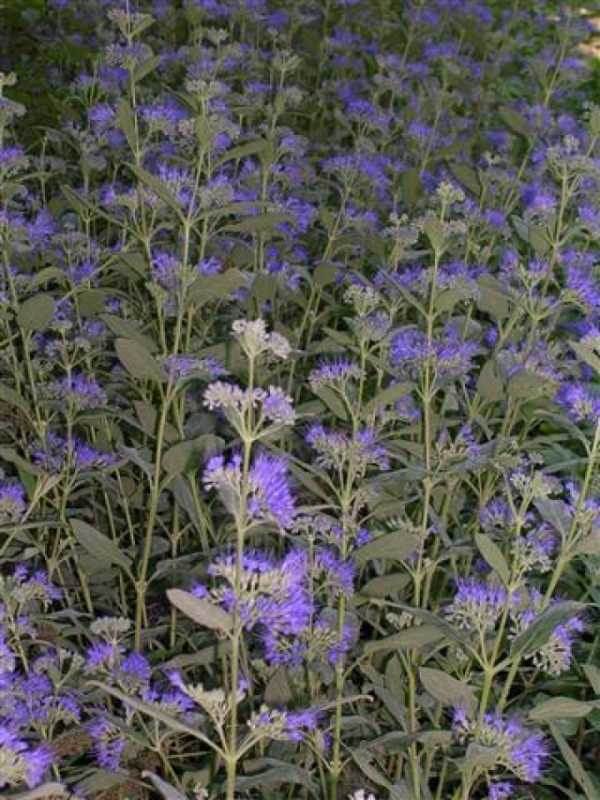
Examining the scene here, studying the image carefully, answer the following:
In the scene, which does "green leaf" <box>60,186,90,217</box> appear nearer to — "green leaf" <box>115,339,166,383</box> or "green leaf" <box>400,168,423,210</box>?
"green leaf" <box>115,339,166,383</box>

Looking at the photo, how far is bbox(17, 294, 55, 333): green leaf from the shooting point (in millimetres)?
2309

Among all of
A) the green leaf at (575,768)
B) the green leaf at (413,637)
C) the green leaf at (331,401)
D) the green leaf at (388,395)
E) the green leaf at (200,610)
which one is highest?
the green leaf at (200,610)

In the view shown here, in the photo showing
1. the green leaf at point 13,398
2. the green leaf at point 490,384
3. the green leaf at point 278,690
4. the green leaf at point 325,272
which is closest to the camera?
the green leaf at point 278,690

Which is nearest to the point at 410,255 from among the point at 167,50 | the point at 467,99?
the point at 167,50

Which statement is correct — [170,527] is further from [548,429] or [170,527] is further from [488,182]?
[488,182]

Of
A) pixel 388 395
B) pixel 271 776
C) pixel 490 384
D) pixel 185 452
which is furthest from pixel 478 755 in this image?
pixel 490 384

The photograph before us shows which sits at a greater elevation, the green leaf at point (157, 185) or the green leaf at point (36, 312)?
the green leaf at point (157, 185)

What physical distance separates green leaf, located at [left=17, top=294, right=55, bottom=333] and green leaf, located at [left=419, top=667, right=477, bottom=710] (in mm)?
1072

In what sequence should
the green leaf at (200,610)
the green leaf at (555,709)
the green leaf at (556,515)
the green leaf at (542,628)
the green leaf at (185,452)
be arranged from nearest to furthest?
the green leaf at (200,610), the green leaf at (542,628), the green leaf at (555,709), the green leaf at (556,515), the green leaf at (185,452)

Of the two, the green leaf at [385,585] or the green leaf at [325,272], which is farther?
the green leaf at [325,272]

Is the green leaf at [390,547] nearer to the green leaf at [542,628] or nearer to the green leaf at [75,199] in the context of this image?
the green leaf at [542,628]

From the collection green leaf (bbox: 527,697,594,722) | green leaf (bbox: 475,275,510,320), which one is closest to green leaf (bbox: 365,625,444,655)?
green leaf (bbox: 527,697,594,722)

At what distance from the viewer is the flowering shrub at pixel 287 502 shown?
1621 mm

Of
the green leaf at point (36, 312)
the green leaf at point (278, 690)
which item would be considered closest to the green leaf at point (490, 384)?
the green leaf at point (278, 690)
